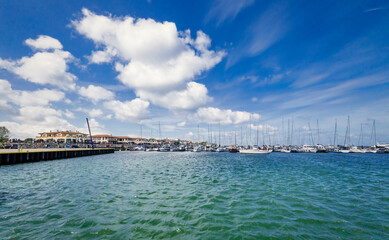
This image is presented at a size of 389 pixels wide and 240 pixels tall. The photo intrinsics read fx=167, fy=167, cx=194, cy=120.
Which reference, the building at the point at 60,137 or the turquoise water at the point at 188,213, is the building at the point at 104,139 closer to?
the building at the point at 60,137

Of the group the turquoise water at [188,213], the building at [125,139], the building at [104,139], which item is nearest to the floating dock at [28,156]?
the turquoise water at [188,213]

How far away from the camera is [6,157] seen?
Result: 3216 cm

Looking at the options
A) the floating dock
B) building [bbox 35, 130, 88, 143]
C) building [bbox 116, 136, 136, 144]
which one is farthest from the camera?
building [bbox 116, 136, 136, 144]

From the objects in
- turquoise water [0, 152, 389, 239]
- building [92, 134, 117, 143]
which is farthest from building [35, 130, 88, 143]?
turquoise water [0, 152, 389, 239]

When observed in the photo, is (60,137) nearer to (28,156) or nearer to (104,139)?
(104,139)

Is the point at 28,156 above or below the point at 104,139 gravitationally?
above

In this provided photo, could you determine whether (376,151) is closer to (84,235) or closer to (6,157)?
(84,235)

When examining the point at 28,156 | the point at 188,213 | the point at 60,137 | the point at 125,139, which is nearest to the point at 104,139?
the point at 125,139

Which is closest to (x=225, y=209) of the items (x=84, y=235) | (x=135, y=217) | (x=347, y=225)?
(x=135, y=217)

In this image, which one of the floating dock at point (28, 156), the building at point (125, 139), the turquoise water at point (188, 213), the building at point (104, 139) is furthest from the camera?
the building at point (125, 139)

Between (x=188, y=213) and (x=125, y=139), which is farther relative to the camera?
(x=125, y=139)

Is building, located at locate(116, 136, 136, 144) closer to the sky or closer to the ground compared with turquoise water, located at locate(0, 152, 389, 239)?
closer to the ground

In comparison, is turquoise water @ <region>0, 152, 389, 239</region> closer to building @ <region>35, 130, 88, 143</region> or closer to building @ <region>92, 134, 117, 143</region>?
building @ <region>35, 130, 88, 143</region>

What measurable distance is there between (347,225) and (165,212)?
10.0 metres
